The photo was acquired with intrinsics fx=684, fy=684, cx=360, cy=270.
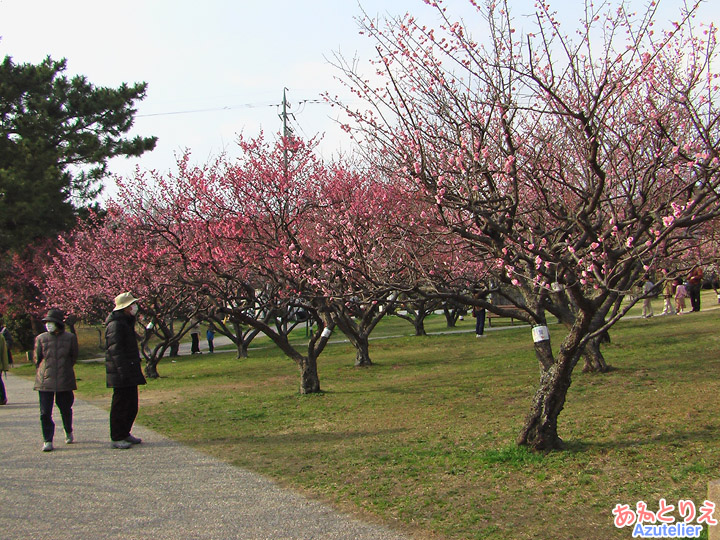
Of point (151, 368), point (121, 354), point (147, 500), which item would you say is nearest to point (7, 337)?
point (151, 368)

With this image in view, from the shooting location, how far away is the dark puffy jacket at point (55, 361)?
319 inches

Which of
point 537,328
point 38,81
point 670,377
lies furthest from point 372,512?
point 38,81

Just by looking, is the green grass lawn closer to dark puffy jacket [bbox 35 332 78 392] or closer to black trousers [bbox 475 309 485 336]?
dark puffy jacket [bbox 35 332 78 392]

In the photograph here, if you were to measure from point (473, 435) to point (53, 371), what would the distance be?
499 centimetres

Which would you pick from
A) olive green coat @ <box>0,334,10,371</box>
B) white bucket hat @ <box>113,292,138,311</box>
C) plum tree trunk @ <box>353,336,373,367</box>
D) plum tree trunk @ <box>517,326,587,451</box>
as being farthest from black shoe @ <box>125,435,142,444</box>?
plum tree trunk @ <box>353,336,373,367</box>

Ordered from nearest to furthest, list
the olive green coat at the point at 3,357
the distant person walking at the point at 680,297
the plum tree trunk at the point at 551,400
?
1. the plum tree trunk at the point at 551,400
2. the olive green coat at the point at 3,357
3. the distant person walking at the point at 680,297

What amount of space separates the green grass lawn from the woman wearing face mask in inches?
64.1

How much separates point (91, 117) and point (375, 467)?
81.6 ft

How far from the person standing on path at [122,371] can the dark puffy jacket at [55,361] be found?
22.4 inches

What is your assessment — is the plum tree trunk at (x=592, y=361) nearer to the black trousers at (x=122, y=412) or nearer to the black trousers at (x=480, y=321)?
the black trousers at (x=122, y=412)

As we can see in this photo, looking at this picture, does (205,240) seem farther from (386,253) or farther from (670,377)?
(670,377)

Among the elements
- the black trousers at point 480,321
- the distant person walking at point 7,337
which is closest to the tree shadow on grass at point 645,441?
the distant person walking at point 7,337

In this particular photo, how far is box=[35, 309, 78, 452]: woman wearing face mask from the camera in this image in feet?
26.4

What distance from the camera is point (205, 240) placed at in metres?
13.5
